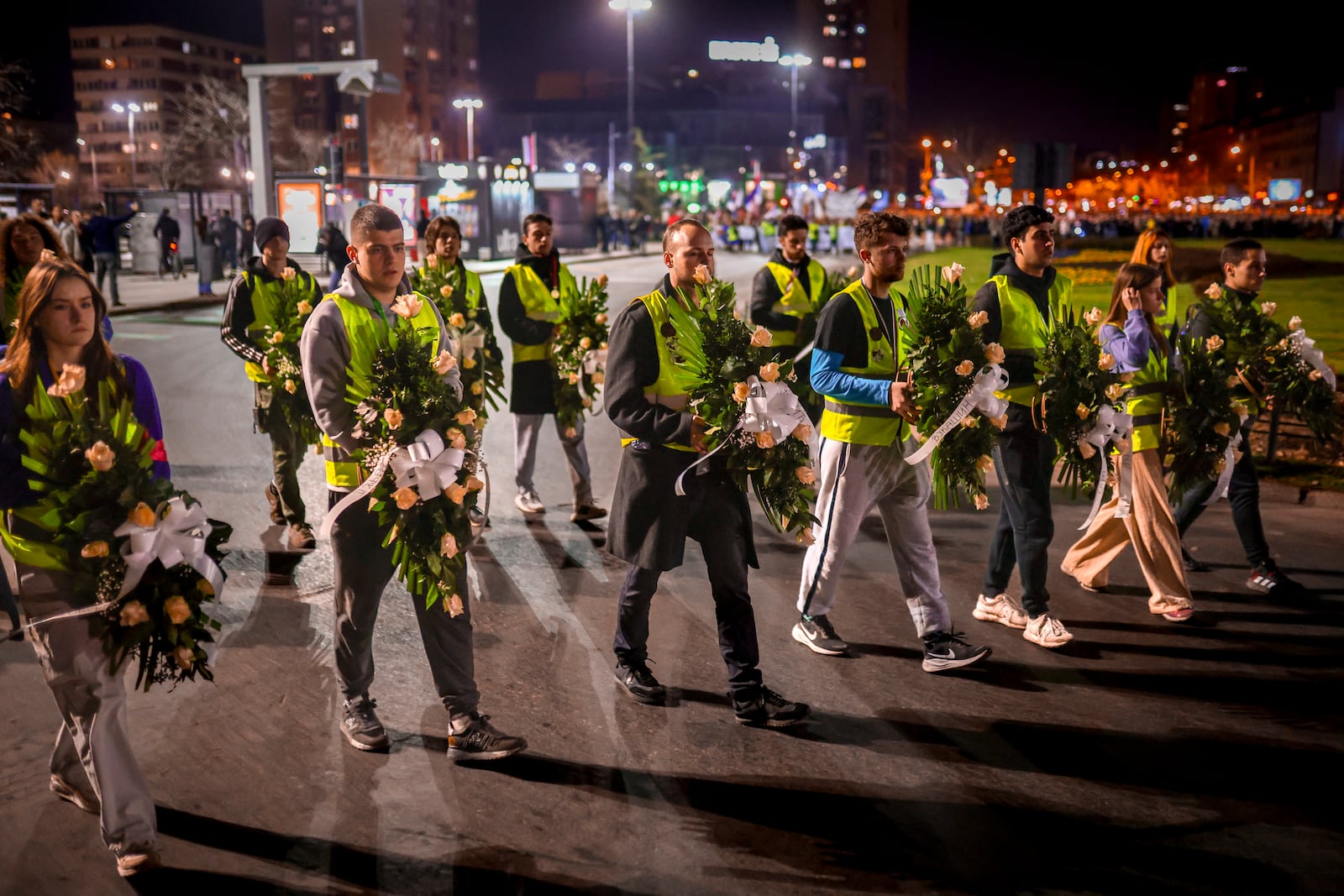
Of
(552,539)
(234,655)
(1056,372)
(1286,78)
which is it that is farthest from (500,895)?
(1286,78)

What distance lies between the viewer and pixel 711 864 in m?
4.10

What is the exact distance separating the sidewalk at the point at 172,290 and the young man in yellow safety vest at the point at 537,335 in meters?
10.5

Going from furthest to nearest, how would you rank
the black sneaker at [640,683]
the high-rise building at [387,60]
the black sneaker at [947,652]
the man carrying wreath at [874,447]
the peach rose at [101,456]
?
the high-rise building at [387,60] → the black sneaker at [947,652] → the man carrying wreath at [874,447] → the black sneaker at [640,683] → the peach rose at [101,456]

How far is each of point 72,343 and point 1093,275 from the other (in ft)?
99.7

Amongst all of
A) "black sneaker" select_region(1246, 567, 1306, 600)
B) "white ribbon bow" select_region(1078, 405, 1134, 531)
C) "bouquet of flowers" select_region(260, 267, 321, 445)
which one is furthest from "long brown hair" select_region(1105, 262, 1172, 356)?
"bouquet of flowers" select_region(260, 267, 321, 445)

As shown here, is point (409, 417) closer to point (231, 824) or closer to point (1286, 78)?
point (231, 824)

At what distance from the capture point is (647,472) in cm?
529

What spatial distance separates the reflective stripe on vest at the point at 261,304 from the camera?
25.8ft

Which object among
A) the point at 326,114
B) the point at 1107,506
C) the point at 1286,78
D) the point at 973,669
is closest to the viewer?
the point at 973,669

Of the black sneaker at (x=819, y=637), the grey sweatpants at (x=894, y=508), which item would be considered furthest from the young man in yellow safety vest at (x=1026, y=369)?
the black sneaker at (x=819, y=637)

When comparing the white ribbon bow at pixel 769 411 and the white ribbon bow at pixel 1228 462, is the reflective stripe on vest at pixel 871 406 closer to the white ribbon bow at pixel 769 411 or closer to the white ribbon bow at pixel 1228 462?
the white ribbon bow at pixel 769 411

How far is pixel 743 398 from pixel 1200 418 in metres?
3.57

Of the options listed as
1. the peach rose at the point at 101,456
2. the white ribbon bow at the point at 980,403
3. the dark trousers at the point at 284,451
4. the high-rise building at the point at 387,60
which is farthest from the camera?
the high-rise building at the point at 387,60

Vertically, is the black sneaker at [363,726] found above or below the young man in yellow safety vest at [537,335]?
below
